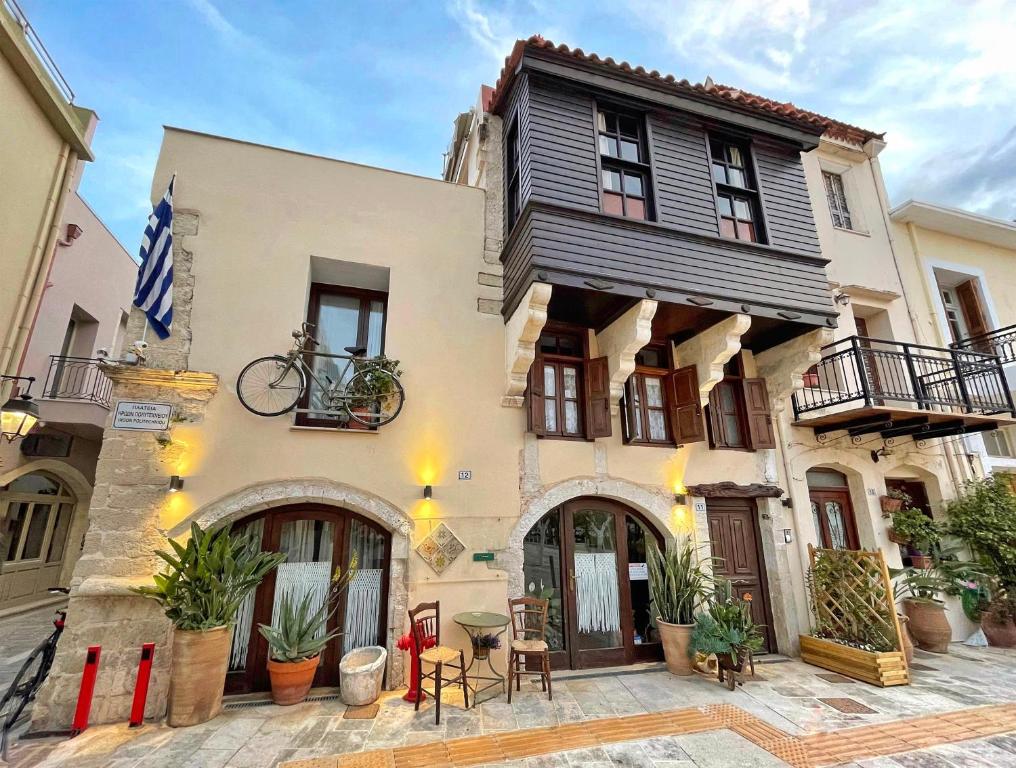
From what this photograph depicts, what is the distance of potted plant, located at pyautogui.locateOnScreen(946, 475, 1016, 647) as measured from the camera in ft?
20.9

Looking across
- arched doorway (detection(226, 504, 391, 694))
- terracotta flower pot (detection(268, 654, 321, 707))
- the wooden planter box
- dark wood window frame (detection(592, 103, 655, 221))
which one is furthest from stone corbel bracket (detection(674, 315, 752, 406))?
terracotta flower pot (detection(268, 654, 321, 707))

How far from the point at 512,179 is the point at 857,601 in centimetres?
704

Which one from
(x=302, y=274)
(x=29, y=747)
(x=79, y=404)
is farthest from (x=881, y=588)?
(x=79, y=404)

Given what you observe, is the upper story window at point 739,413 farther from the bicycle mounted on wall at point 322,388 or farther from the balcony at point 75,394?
the balcony at point 75,394

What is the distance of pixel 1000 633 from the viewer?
6340 millimetres

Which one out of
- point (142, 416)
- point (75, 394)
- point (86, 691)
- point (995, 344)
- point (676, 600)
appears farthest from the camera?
point (75, 394)

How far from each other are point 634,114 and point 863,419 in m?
5.51

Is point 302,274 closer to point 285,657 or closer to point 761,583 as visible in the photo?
point 285,657

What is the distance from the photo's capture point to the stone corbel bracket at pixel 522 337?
5.02m

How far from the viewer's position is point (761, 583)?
621cm

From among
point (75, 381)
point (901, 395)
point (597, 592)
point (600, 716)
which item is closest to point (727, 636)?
point (597, 592)

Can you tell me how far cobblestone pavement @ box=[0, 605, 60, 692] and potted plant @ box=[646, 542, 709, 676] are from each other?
23.3ft

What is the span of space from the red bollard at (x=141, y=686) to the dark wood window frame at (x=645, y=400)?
18.0 feet

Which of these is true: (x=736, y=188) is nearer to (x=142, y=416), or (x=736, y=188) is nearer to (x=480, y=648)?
(x=480, y=648)
